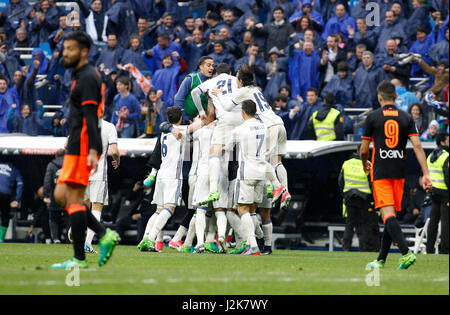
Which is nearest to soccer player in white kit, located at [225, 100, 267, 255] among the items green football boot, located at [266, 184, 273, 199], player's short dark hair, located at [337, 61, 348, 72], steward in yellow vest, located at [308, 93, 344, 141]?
green football boot, located at [266, 184, 273, 199]

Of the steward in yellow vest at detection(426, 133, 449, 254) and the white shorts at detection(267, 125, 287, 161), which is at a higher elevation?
the white shorts at detection(267, 125, 287, 161)

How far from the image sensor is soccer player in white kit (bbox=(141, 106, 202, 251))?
14531mm

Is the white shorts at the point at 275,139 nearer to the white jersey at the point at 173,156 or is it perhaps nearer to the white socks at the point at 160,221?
the white jersey at the point at 173,156

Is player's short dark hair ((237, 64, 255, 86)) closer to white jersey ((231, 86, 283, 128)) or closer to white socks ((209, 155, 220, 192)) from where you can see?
white jersey ((231, 86, 283, 128))

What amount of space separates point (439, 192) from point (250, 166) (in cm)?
548

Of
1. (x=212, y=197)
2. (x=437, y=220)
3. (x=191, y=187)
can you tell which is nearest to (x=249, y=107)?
(x=212, y=197)

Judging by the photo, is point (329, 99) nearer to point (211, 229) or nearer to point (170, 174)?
point (211, 229)

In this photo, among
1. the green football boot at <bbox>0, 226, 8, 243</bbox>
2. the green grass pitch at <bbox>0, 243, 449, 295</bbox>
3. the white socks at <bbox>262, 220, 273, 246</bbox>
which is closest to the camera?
the green grass pitch at <bbox>0, 243, 449, 295</bbox>

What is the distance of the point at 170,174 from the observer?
14664mm

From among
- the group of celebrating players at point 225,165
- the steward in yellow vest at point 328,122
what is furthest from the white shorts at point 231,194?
the steward in yellow vest at point 328,122

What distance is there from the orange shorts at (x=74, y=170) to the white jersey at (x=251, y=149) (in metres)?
4.58

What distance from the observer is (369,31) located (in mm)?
21672

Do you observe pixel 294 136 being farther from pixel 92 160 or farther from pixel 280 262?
pixel 92 160

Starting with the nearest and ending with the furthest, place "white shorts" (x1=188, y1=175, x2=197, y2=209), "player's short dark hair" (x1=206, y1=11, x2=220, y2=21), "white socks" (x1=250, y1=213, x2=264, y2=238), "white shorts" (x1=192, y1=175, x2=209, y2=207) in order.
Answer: "white socks" (x1=250, y1=213, x2=264, y2=238) → "white shorts" (x1=192, y1=175, x2=209, y2=207) → "white shorts" (x1=188, y1=175, x2=197, y2=209) → "player's short dark hair" (x1=206, y1=11, x2=220, y2=21)
